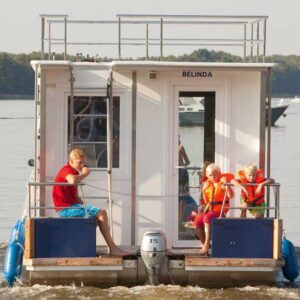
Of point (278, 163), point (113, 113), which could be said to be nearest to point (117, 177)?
point (113, 113)

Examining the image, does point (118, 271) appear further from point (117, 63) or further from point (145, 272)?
point (117, 63)

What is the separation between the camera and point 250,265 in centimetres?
1303

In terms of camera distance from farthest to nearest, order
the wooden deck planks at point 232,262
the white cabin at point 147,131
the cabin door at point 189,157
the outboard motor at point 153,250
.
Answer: the cabin door at point 189,157, the white cabin at point 147,131, the wooden deck planks at point 232,262, the outboard motor at point 153,250

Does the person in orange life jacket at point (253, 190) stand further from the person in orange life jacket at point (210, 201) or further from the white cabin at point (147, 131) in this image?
the white cabin at point (147, 131)

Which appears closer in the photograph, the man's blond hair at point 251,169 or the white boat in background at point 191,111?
the man's blond hair at point 251,169

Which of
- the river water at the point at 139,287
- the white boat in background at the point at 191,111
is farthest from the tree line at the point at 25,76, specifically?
the white boat in background at the point at 191,111

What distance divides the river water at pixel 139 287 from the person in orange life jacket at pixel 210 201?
0.67 meters

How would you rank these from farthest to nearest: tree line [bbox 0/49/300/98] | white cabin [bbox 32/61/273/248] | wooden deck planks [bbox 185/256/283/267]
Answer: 1. tree line [bbox 0/49/300/98]
2. white cabin [bbox 32/61/273/248]
3. wooden deck planks [bbox 185/256/283/267]

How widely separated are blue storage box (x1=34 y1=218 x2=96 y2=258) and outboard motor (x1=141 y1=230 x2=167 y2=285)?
0.61m

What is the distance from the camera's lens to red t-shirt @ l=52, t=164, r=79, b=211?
13102 mm

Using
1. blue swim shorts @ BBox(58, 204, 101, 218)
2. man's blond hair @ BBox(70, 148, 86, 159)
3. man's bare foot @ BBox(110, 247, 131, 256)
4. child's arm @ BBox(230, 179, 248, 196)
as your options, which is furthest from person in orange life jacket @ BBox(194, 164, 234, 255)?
man's blond hair @ BBox(70, 148, 86, 159)

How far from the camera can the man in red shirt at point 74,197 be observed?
42.8 ft

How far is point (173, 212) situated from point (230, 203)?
730 mm

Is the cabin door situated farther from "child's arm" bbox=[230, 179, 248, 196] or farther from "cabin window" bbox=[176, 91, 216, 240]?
"child's arm" bbox=[230, 179, 248, 196]
